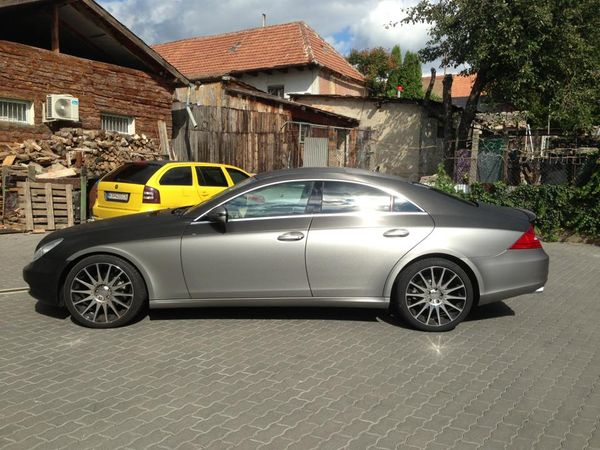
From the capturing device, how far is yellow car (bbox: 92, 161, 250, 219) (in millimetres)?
9477

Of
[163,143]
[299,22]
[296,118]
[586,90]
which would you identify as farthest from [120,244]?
[299,22]

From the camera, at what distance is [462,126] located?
1788 cm

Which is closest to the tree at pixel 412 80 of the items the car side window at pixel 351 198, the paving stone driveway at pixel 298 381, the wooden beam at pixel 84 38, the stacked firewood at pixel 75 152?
the wooden beam at pixel 84 38

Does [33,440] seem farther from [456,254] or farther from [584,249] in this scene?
[584,249]

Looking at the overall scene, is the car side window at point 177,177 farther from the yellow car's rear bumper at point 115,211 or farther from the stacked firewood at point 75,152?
the stacked firewood at point 75,152

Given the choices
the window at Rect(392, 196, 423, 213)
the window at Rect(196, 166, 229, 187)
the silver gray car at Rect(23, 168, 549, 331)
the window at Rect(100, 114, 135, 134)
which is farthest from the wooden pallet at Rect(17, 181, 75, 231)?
the window at Rect(392, 196, 423, 213)

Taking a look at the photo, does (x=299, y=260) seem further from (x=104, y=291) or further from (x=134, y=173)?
(x=134, y=173)

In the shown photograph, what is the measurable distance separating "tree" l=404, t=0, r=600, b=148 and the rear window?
931 cm

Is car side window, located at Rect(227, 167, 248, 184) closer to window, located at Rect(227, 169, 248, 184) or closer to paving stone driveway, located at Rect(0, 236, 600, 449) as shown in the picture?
window, located at Rect(227, 169, 248, 184)

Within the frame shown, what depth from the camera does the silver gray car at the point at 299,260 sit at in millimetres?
4988

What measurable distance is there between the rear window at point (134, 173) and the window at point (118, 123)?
5009 millimetres

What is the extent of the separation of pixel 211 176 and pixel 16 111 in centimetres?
515

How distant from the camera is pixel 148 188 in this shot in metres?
9.46

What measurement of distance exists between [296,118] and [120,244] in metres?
15.7
